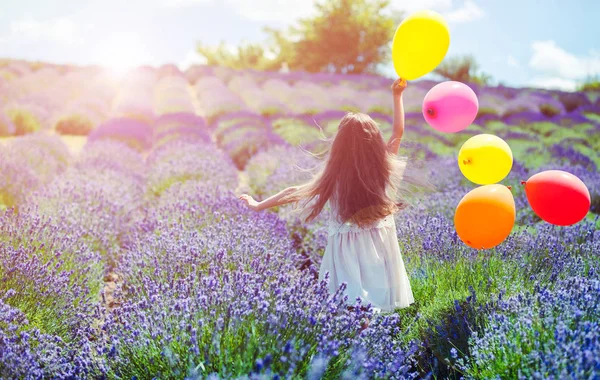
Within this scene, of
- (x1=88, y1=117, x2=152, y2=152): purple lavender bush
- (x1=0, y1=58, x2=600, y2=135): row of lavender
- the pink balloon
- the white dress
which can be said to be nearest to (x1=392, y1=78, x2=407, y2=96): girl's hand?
the pink balloon

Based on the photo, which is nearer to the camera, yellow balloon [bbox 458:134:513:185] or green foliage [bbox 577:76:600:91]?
yellow balloon [bbox 458:134:513:185]

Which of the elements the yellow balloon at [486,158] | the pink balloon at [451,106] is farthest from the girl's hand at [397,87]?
the yellow balloon at [486,158]

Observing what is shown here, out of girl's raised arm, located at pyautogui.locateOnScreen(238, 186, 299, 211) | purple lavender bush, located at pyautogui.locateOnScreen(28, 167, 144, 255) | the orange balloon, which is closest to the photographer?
the orange balloon

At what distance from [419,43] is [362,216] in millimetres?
944

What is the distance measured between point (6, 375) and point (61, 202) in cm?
237

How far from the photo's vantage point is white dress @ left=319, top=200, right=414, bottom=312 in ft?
7.90

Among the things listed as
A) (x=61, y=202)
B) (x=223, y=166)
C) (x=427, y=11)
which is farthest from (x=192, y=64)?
(x=427, y=11)

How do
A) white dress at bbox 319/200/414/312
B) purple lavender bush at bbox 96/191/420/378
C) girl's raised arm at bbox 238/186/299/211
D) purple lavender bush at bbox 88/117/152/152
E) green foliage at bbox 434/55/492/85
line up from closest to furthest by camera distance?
purple lavender bush at bbox 96/191/420/378, white dress at bbox 319/200/414/312, girl's raised arm at bbox 238/186/299/211, purple lavender bush at bbox 88/117/152/152, green foliage at bbox 434/55/492/85

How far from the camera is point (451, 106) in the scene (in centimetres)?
250

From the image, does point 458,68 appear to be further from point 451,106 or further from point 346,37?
point 451,106

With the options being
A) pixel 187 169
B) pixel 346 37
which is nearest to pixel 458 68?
pixel 346 37

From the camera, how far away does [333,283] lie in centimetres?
250

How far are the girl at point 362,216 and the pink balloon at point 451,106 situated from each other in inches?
12.6

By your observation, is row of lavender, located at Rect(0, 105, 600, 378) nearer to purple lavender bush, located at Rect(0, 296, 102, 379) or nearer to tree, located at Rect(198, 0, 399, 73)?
purple lavender bush, located at Rect(0, 296, 102, 379)
